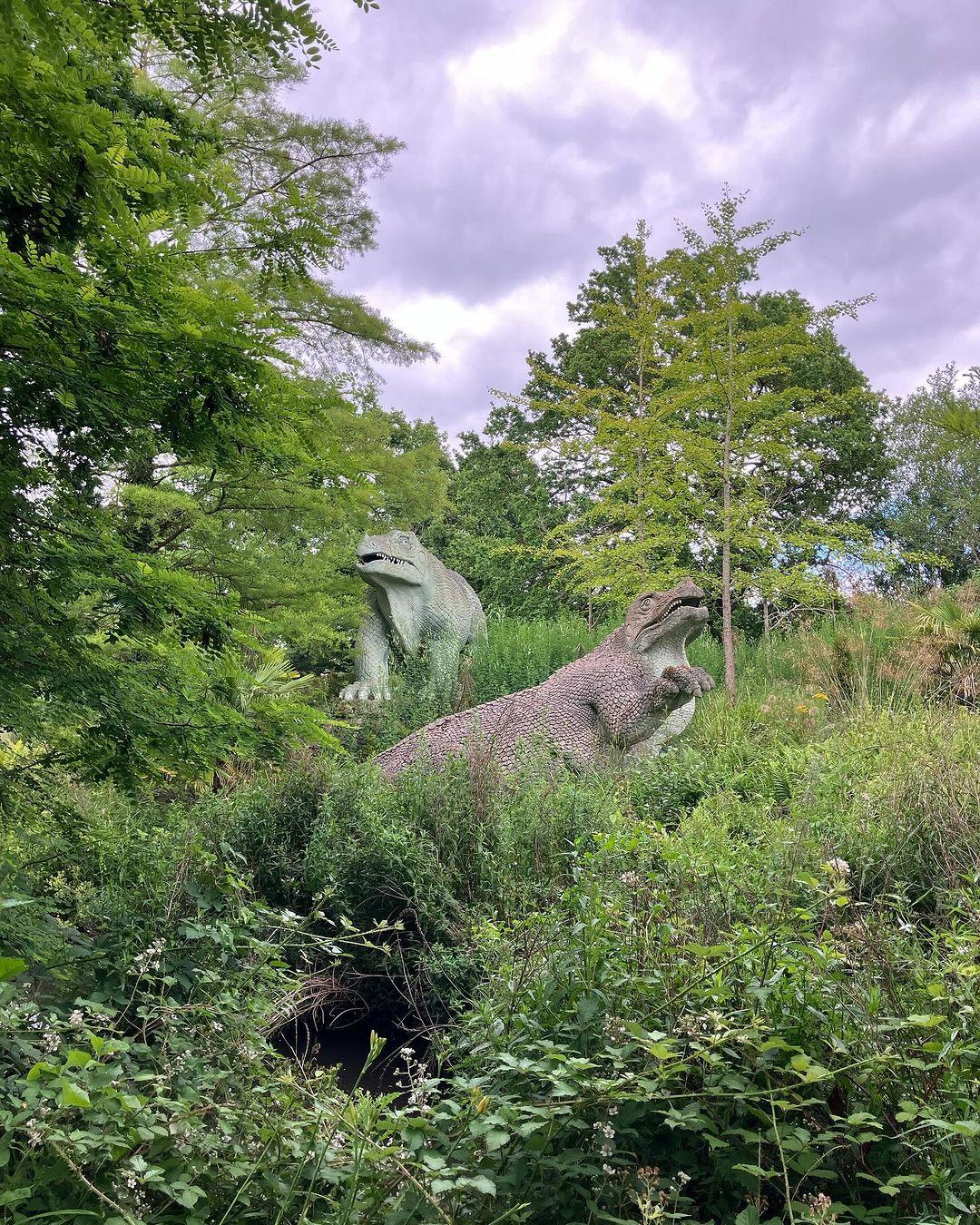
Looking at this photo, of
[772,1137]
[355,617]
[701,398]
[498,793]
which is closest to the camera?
[772,1137]

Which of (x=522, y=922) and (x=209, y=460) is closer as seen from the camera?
(x=209, y=460)

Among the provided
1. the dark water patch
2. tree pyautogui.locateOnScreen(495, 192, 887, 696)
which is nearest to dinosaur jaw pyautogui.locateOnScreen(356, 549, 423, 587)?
tree pyautogui.locateOnScreen(495, 192, 887, 696)

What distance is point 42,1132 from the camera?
1.55 metres

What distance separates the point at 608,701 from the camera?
6.10m

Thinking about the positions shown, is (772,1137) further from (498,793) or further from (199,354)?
(498,793)

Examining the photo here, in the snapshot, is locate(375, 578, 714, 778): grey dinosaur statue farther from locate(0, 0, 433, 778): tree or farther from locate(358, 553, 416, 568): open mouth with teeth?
locate(358, 553, 416, 568): open mouth with teeth

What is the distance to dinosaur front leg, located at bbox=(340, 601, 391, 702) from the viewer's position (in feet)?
32.3

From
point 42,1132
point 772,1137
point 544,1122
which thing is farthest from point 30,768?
point 772,1137

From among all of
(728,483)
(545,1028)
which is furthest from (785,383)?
(545,1028)

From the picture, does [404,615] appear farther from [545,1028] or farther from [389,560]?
[545,1028]

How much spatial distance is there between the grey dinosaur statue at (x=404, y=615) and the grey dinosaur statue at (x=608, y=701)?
350 centimetres

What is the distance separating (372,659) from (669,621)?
4.78 meters

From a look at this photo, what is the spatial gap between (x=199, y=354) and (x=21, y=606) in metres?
→ 0.95

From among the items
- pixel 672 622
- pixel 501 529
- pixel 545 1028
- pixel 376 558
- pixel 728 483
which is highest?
pixel 501 529
